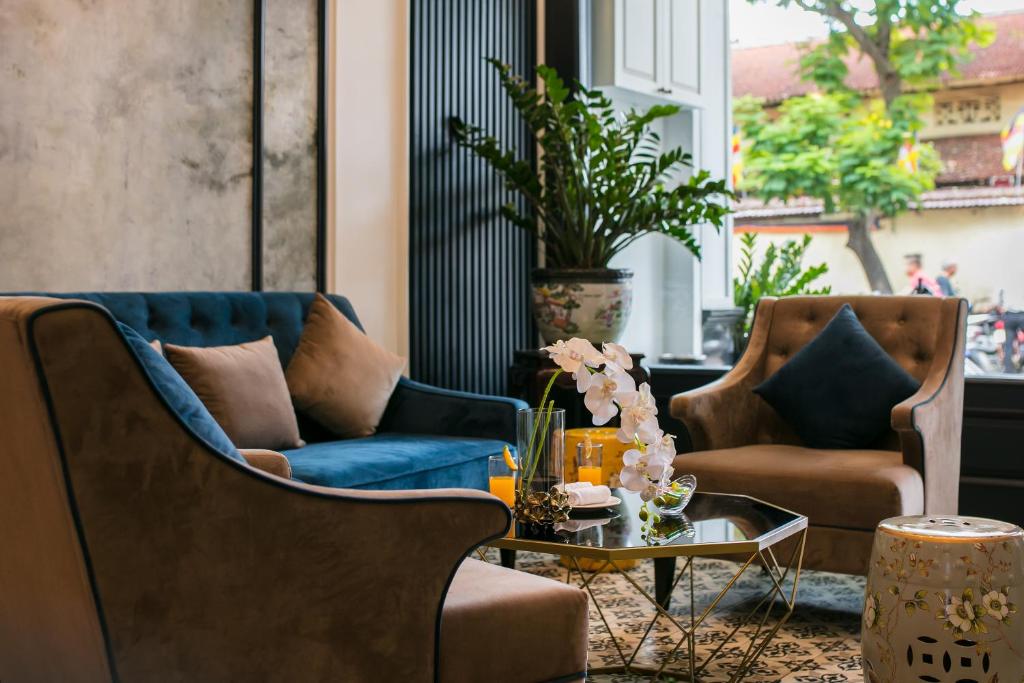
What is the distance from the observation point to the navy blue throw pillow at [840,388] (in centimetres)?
332

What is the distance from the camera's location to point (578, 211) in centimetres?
450

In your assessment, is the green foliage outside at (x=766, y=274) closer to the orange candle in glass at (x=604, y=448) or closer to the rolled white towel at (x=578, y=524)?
the orange candle in glass at (x=604, y=448)

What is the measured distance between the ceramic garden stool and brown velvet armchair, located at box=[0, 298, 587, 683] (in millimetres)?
579

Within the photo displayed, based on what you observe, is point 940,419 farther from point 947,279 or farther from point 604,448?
point 947,279

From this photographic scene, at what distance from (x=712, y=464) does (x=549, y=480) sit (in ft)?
3.24

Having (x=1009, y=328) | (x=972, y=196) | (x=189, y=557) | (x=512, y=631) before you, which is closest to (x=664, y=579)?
(x=512, y=631)

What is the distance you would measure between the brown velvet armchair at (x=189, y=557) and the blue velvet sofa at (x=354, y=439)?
3.84 feet

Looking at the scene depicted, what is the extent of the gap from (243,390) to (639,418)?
1.28 m

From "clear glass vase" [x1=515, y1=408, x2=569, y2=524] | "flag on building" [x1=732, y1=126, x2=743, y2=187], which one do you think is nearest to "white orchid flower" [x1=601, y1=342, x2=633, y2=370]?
"clear glass vase" [x1=515, y1=408, x2=569, y2=524]

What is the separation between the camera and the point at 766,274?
16.6 ft

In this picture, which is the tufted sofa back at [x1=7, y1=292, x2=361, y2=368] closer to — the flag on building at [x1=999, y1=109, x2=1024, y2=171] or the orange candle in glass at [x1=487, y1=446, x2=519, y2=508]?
the orange candle in glass at [x1=487, y1=446, x2=519, y2=508]

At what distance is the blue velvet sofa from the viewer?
3.01 metres

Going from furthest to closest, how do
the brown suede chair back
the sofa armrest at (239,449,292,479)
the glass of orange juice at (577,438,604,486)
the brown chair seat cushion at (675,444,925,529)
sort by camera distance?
the brown chair seat cushion at (675,444,925,529) < the glass of orange juice at (577,438,604,486) < the sofa armrest at (239,449,292,479) < the brown suede chair back

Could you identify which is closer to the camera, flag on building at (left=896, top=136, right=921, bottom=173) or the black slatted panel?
the black slatted panel
